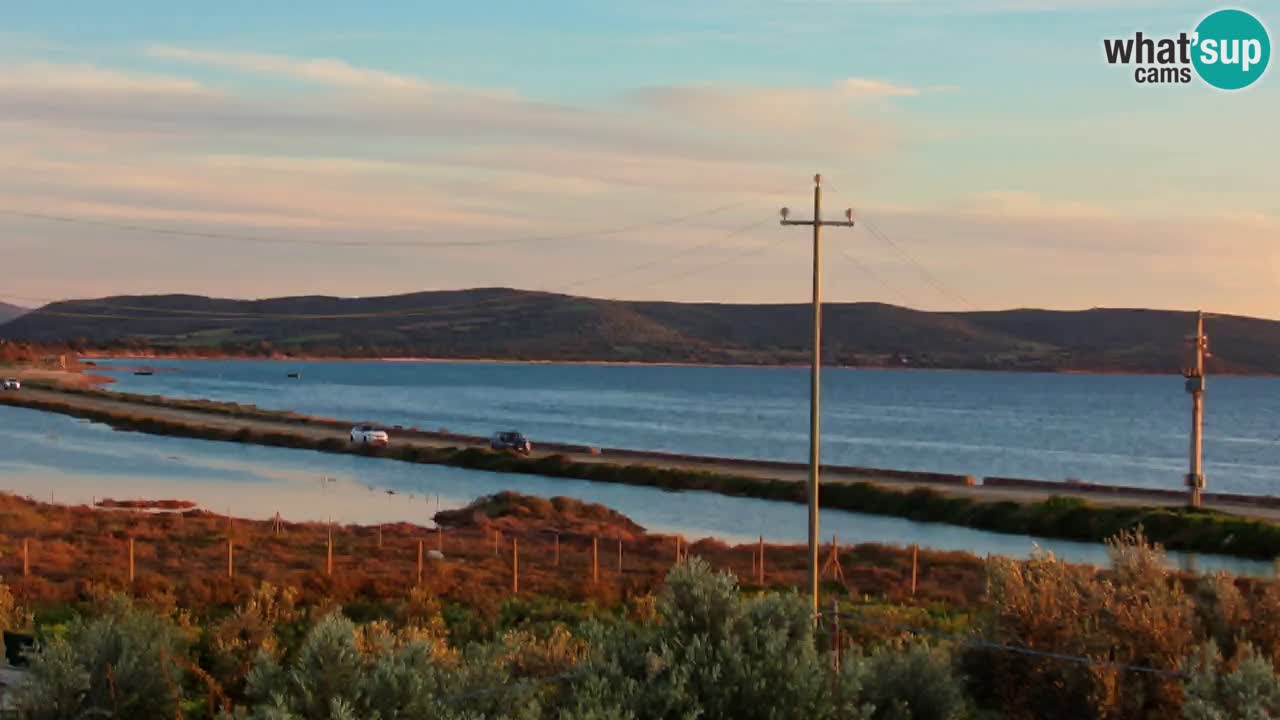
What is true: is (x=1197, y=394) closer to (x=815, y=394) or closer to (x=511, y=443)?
(x=815, y=394)

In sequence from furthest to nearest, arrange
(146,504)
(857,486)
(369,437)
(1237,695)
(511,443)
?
(369,437) < (511,443) < (857,486) < (146,504) < (1237,695)

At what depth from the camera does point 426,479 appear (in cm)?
7781

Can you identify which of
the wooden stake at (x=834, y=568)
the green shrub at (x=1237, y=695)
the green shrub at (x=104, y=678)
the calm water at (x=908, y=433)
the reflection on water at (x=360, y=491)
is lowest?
the calm water at (x=908, y=433)

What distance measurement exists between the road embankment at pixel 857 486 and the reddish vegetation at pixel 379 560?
39.3 feet

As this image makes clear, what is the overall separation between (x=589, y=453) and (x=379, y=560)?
54.6 meters

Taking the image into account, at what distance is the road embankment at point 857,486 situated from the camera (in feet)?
171

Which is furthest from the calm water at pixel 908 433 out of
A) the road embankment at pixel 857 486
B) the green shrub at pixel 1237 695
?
the green shrub at pixel 1237 695

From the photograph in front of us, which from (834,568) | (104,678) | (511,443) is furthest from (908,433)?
(104,678)

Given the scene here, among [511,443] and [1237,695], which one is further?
[511,443]

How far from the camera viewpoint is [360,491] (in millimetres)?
68688

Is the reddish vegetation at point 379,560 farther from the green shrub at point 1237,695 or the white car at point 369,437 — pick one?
the white car at point 369,437

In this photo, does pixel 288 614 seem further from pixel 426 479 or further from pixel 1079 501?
pixel 426 479

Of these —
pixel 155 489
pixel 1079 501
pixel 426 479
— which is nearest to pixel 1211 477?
pixel 1079 501

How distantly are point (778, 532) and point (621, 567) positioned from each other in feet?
55.5
